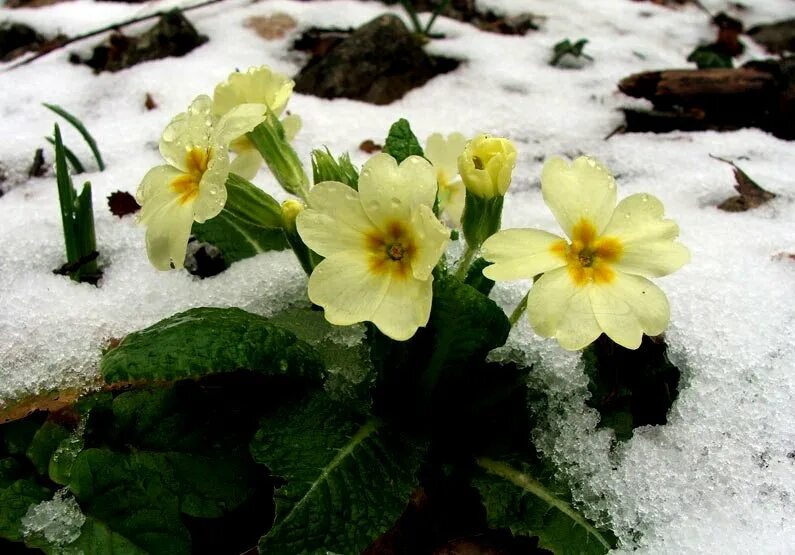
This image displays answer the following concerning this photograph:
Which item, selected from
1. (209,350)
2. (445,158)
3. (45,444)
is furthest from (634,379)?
(45,444)

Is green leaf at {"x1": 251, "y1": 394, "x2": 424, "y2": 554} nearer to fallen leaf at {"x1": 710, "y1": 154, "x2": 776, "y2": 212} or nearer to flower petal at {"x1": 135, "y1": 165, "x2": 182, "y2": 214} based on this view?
flower petal at {"x1": 135, "y1": 165, "x2": 182, "y2": 214}

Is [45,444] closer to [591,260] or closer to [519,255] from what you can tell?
[519,255]

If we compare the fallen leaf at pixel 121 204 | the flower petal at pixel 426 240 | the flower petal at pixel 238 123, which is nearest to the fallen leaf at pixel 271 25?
the fallen leaf at pixel 121 204

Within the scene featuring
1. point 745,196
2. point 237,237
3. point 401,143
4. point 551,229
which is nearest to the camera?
point 401,143

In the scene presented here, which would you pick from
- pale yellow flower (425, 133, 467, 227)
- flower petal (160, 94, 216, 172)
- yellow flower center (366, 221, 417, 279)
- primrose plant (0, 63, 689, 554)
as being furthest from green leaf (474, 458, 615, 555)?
flower petal (160, 94, 216, 172)

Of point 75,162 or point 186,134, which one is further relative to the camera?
point 75,162

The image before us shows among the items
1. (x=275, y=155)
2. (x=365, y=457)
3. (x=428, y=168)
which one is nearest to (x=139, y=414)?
(x=365, y=457)
